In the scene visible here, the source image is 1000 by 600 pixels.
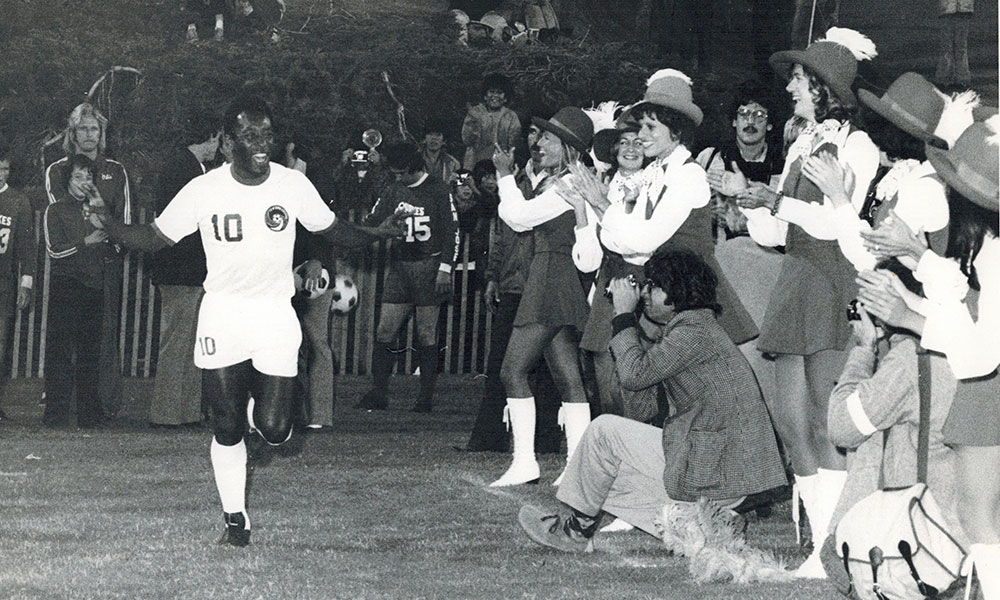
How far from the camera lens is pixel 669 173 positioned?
7.11 meters

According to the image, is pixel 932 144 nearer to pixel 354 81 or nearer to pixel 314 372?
pixel 314 372

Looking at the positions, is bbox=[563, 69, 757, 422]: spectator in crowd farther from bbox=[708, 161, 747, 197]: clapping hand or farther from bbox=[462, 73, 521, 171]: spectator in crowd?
bbox=[462, 73, 521, 171]: spectator in crowd

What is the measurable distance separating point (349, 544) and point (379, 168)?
8281 millimetres

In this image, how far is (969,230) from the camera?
4.70m

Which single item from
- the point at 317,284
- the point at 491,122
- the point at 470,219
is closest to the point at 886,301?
the point at 317,284

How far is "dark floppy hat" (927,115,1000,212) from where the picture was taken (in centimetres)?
460

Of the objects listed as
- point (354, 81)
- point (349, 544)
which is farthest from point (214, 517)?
point (354, 81)

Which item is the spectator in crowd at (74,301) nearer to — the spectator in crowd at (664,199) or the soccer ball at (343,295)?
the soccer ball at (343,295)

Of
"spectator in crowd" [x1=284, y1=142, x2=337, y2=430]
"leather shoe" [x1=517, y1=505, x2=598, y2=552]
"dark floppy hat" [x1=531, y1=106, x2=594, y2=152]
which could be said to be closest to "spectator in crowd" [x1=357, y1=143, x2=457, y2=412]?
"spectator in crowd" [x1=284, y1=142, x2=337, y2=430]

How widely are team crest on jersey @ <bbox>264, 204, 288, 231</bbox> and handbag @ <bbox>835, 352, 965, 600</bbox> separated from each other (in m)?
2.92

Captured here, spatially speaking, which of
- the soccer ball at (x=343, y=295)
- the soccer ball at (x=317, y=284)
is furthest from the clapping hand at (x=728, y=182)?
the soccer ball at (x=343, y=295)

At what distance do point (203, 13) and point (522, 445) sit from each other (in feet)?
30.6

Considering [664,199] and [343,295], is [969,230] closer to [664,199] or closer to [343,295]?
[664,199]

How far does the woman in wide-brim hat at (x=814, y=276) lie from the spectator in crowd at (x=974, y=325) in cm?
164
